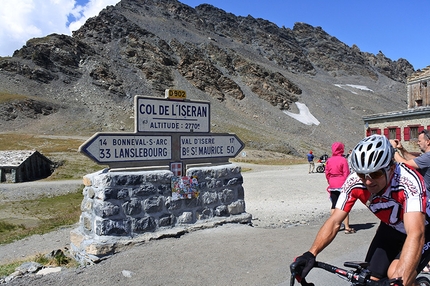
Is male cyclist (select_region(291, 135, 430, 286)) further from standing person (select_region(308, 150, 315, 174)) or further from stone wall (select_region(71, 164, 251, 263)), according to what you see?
standing person (select_region(308, 150, 315, 174))

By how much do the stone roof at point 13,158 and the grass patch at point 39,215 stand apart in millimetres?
8262

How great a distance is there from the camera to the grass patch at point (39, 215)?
11746 mm

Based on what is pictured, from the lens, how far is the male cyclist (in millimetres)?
2574

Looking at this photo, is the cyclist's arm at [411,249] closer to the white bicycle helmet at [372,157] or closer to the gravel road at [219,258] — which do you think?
the white bicycle helmet at [372,157]

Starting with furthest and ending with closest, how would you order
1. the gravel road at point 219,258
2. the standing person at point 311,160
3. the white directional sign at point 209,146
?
1. the standing person at point 311,160
2. the white directional sign at point 209,146
3. the gravel road at point 219,258

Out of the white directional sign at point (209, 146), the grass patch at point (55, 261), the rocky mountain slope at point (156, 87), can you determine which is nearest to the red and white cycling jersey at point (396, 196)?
the white directional sign at point (209, 146)

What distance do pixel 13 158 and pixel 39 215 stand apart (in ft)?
47.9

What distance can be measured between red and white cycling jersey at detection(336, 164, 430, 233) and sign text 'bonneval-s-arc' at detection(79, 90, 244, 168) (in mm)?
4408

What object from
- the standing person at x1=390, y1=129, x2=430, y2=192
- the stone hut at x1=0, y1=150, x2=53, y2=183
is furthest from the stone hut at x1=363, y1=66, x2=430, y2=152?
the stone hut at x1=0, y1=150, x2=53, y2=183

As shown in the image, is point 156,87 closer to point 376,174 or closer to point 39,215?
point 39,215

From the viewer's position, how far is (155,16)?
112 metres

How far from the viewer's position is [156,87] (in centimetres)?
7550

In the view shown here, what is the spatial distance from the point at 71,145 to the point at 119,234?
37.1 meters

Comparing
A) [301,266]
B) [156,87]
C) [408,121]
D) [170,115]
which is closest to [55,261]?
[170,115]
